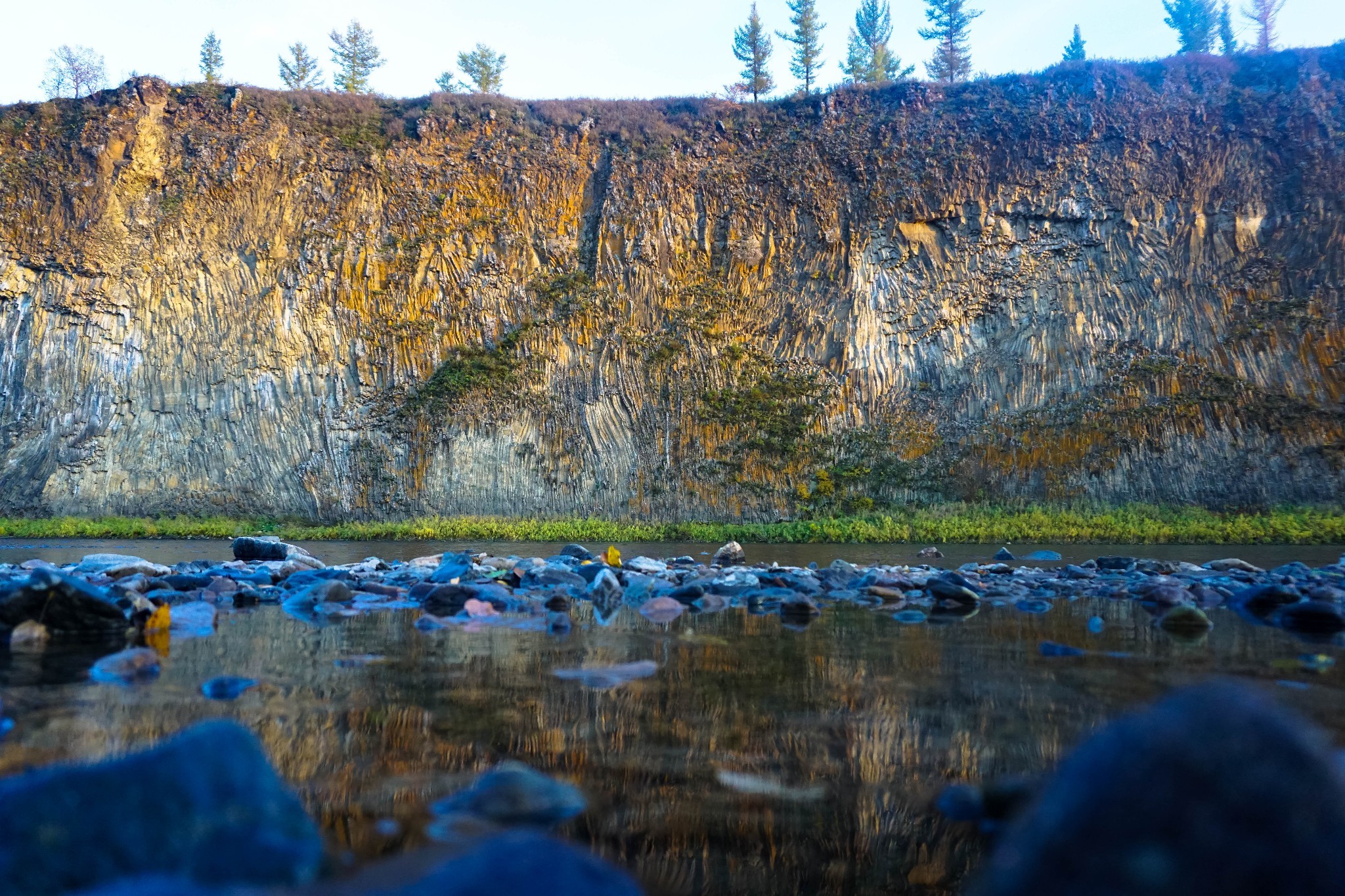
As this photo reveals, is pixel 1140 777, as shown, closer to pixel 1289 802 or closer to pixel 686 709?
pixel 1289 802

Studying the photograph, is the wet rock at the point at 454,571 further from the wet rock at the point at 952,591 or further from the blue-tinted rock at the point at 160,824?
the blue-tinted rock at the point at 160,824

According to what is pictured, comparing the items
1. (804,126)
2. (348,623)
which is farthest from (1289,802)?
(804,126)

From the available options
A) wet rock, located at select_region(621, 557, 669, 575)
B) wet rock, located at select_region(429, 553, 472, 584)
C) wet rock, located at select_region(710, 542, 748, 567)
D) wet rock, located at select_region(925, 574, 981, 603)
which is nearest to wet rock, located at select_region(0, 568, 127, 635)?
wet rock, located at select_region(429, 553, 472, 584)

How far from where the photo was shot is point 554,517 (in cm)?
2108

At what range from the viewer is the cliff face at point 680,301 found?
69.4 ft

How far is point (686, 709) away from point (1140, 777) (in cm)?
166

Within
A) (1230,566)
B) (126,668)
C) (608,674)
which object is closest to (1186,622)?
(608,674)

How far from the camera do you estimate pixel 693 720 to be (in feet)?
7.59

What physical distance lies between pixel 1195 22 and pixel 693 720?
56.1 metres

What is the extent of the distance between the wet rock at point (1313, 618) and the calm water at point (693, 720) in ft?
1.38

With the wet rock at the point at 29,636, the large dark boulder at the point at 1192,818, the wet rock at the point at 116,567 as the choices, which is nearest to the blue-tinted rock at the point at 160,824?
the large dark boulder at the point at 1192,818

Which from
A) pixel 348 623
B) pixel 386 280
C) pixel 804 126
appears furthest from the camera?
pixel 804 126

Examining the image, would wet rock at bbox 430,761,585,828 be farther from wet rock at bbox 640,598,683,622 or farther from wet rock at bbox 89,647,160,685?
wet rock at bbox 640,598,683,622

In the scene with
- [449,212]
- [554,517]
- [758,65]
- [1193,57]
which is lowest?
[554,517]
